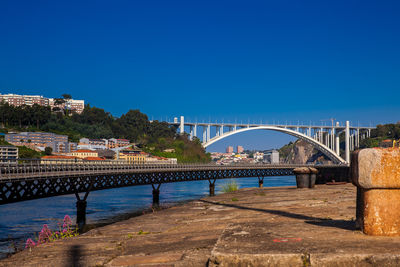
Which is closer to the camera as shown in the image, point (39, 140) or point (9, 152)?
point (9, 152)

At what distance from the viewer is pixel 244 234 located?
4637 millimetres

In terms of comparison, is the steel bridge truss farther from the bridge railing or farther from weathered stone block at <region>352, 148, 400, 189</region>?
weathered stone block at <region>352, 148, 400, 189</region>

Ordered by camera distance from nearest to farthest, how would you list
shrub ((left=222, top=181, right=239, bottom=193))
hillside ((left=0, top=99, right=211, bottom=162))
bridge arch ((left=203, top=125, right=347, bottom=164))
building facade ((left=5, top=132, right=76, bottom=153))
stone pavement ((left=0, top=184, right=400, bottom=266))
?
stone pavement ((left=0, top=184, right=400, bottom=266)), shrub ((left=222, top=181, right=239, bottom=193)), bridge arch ((left=203, top=125, right=347, bottom=164)), building facade ((left=5, top=132, right=76, bottom=153)), hillside ((left=0, top=99, right=211, bottom=162))

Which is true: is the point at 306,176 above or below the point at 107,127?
below

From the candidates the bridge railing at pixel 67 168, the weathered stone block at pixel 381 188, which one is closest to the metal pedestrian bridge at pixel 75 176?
the bridge railing at pixel 67 168

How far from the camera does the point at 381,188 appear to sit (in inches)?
185

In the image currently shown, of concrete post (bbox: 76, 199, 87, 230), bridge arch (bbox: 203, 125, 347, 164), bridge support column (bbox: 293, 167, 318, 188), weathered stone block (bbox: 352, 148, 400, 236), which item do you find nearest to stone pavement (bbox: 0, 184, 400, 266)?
weathered stone block (bbox: 352, 148, 400, 236)

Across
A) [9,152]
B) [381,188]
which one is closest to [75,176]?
[381,188]

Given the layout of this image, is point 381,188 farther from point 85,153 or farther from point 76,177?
point 85,153

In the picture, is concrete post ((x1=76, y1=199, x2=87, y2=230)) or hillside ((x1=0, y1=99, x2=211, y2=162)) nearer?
concrete post ((x1=76, y1=199, x2=87, y2=230))

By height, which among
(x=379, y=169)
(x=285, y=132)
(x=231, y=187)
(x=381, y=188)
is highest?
(x=285, y=132)

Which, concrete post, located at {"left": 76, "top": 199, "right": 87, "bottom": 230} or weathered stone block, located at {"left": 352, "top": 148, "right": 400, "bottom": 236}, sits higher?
weathered stone block, located at {"left": 352, "top": 148, "right": 400, "bottom": 236}

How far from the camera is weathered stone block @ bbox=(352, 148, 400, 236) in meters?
4.62

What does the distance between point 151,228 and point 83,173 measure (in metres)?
25.2
